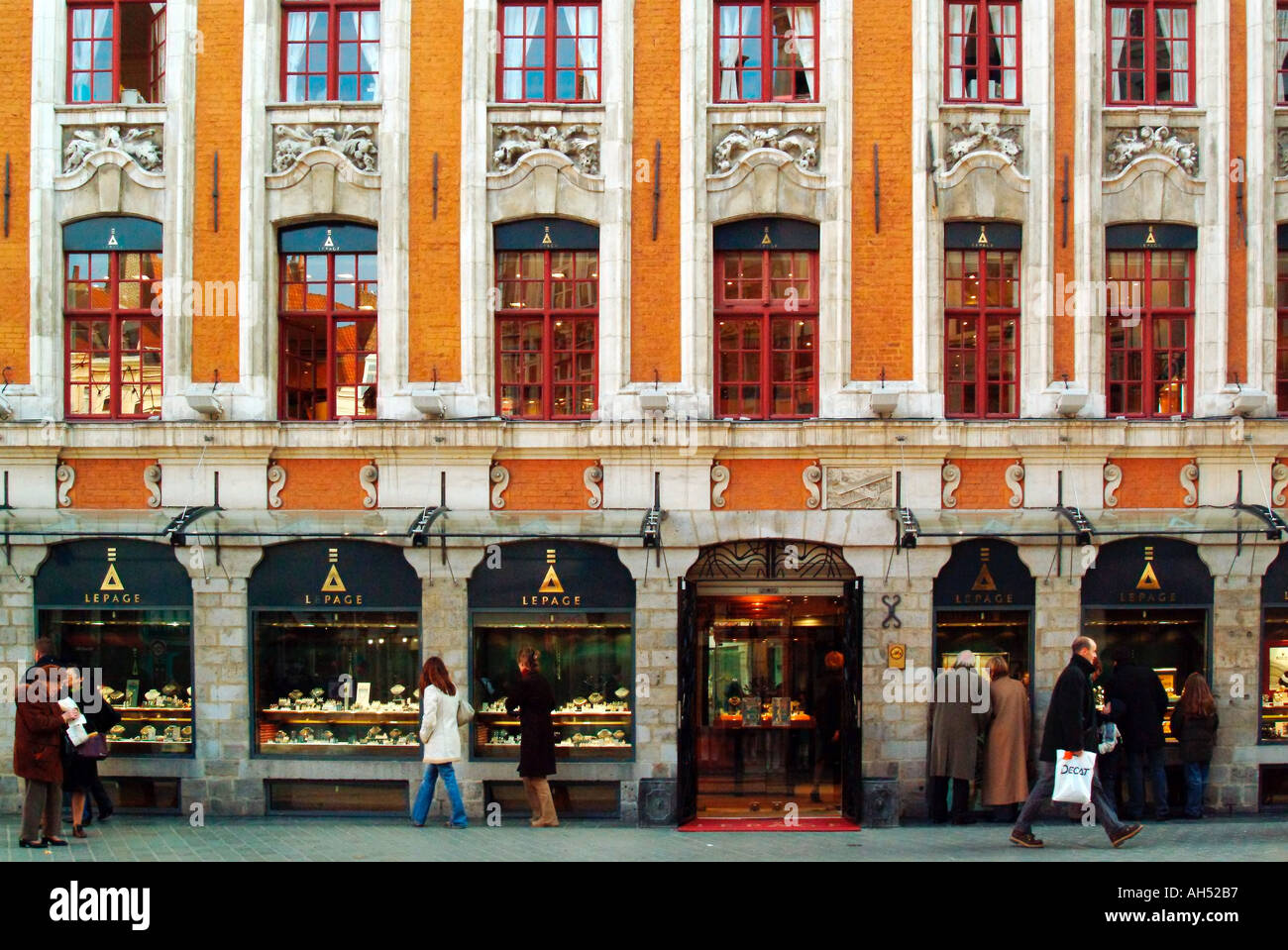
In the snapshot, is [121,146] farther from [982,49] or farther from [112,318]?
[982,49]

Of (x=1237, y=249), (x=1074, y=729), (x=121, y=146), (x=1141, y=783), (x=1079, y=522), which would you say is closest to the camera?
(x=1074, y=729)

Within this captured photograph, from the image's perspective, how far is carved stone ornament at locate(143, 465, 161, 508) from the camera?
16.0 metres

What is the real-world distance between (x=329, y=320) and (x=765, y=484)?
573cm

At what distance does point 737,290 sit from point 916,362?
2330mm

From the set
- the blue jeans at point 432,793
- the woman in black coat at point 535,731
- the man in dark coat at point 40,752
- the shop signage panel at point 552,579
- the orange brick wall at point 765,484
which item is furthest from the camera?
the orange brick wall at point 765,484

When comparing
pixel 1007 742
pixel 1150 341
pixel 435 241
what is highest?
pixel 435 241

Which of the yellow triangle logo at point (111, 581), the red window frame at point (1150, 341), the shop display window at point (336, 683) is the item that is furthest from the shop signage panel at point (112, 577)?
the red window frame at point (1150, 341)

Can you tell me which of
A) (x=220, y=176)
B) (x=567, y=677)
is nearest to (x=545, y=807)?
(x=567, y=677)

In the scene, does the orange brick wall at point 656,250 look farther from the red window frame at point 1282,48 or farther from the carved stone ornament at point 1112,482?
the red window frame at point 1282,48

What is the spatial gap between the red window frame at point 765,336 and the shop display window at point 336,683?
4828mm

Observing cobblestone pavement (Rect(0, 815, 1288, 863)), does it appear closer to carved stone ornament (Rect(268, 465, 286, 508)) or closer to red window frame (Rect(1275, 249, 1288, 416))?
carved stone ornament (Rect(268, 465, 286, 508))

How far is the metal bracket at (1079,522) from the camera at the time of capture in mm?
15203

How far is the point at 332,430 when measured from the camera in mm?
15820

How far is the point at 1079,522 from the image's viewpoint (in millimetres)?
15359
